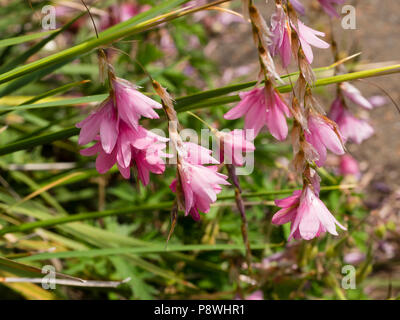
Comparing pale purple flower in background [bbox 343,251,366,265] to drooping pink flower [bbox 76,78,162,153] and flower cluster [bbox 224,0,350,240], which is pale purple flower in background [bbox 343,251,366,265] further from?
drooping pink flower [bbox 76,78,162,153]

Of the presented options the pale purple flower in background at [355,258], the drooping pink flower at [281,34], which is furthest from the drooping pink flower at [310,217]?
the pale purple flower in background at [355,258]

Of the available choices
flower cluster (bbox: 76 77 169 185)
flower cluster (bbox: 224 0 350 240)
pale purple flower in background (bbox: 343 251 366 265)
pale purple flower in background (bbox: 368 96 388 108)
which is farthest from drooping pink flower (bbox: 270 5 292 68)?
pale purple flower in background (bbox: 368 96 388 108)

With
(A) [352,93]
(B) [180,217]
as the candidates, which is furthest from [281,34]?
(B) [180,217]

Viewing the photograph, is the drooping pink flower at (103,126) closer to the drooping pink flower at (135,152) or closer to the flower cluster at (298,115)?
the drooping pink flower at (135,152)

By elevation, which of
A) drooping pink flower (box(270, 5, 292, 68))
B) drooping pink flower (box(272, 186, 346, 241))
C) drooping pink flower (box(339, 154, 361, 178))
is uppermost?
drooping pink flower (box(339, 154, 361, 178))

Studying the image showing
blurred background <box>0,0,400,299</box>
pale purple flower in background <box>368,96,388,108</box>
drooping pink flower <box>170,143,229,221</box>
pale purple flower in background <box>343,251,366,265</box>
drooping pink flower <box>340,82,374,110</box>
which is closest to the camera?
drooping pink flower <box>170,143,229,221</box>
